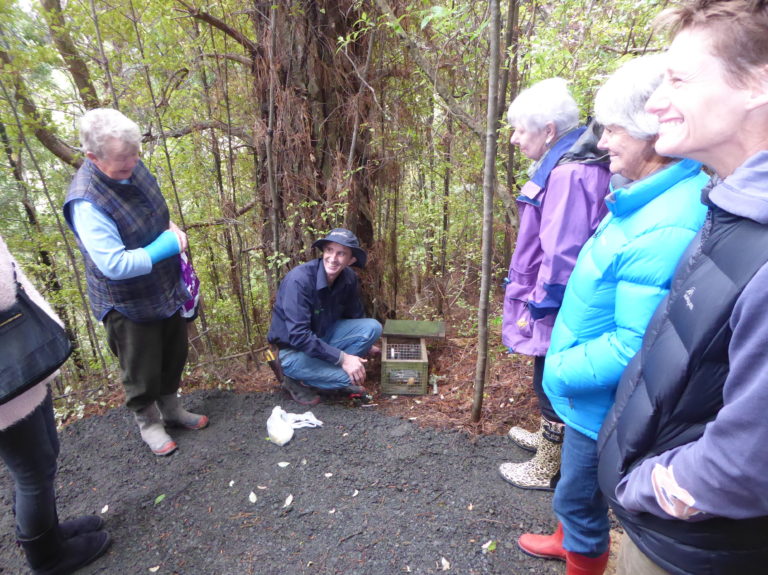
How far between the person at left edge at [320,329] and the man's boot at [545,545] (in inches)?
62.8

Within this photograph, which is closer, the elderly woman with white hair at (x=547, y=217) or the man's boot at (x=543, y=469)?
the elderly woman with white hair at (x=547, y=217)

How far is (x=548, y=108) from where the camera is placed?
1859 millimetres

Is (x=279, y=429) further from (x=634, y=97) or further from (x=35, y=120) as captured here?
(x=35, y=120)

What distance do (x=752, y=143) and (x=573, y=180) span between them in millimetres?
938

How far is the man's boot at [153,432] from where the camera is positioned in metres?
2.67

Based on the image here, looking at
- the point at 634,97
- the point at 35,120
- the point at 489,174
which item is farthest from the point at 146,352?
the point at 35,120

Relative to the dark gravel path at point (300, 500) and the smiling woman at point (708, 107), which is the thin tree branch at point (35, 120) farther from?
the smiling woman at point (708, 107)

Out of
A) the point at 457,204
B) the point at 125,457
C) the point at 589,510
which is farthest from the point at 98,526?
the point at 457,204

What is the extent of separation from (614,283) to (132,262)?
2228 mm

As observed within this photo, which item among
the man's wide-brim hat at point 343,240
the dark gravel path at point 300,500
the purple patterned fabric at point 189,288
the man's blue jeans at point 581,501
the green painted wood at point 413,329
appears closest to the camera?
the man's blue jeans at point 581,501

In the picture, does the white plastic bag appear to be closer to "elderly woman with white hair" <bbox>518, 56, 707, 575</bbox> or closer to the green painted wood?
the green painted wood

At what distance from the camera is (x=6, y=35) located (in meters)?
4.03

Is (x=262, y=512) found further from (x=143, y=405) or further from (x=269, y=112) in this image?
(x=269, y=112)

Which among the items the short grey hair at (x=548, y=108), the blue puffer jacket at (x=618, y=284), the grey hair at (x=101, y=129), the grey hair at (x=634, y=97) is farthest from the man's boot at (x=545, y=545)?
the grey hair at (x=101, y=129)
